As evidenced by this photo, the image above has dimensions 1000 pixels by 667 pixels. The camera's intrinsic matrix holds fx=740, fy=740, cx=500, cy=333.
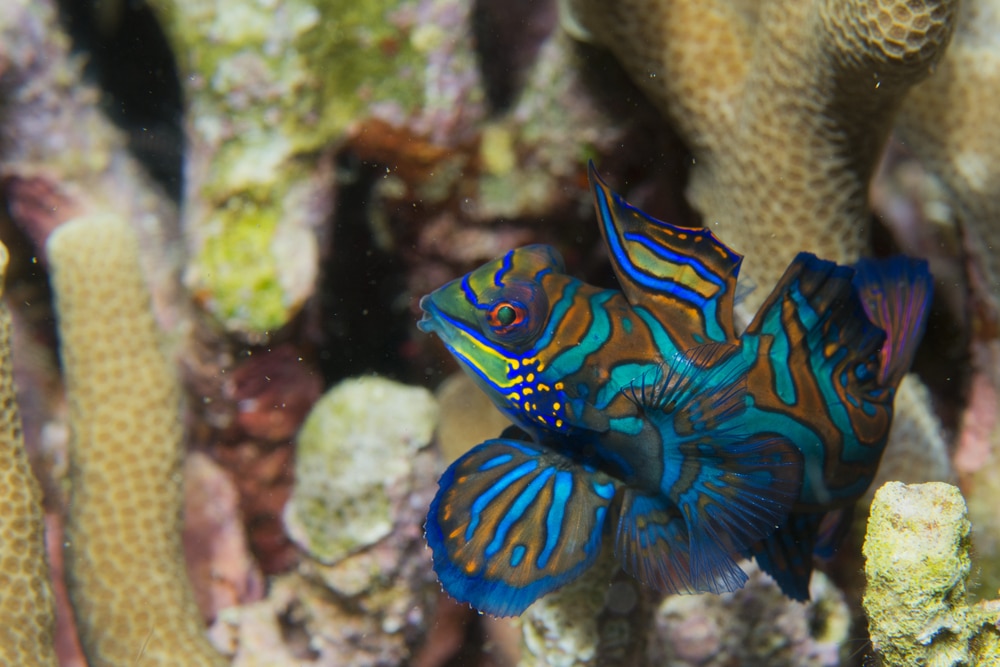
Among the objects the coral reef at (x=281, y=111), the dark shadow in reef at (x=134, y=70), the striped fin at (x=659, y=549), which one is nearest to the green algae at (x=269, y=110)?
the coral reef at (x=281, y=111)

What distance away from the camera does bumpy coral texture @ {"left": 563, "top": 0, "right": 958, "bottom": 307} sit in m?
3.01

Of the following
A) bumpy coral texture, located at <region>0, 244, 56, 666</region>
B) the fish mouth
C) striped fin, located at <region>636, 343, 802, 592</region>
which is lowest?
bumpy coral texture, located at <region>0, 244, 56, 666</region>

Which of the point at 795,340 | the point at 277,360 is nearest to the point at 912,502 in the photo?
the point at 795,340

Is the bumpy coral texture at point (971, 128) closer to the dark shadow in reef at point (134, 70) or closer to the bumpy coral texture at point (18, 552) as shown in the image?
the dark shadow in reef at point (134, 70)

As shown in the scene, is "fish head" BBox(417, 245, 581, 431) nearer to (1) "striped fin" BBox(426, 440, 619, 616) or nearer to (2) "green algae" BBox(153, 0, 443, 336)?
(1) "striped fin" BBox(426, 440, 619, 616)

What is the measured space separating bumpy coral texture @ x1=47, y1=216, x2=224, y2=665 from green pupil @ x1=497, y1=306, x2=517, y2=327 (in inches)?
74.8

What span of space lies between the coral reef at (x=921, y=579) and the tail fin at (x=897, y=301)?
3.60 feet

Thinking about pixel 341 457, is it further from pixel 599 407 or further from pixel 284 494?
pixel 599 407

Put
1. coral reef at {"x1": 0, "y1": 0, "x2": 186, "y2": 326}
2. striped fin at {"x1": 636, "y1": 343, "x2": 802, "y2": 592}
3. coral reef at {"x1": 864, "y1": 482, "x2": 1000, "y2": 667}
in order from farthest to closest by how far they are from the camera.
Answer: coral reef at {"x1": 0, "y1": 0, "x2": 186, "y2": 326}
striped fin at {"x1": 636, "y1": 343, "x2": 802, "y2": 592}
coral reef at {"x1": 864, "y1": 482, "x2": 1000, "y2": 667}

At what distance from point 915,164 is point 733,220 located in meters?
1.53

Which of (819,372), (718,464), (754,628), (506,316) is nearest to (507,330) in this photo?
(506,316)

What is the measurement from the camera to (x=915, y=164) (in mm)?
4172

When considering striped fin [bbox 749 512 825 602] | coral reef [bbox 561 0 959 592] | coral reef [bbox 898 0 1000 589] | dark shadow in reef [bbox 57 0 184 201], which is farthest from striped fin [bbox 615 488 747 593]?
dark shadow in reef [bbox 57 0 184 201]

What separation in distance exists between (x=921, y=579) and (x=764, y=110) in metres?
2.09
